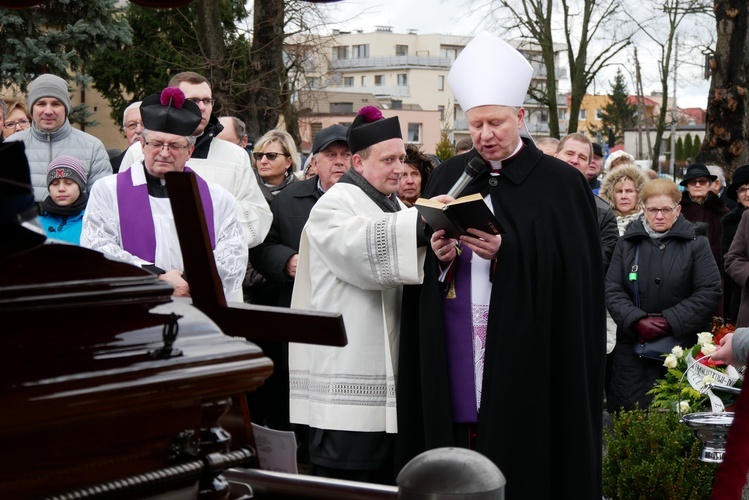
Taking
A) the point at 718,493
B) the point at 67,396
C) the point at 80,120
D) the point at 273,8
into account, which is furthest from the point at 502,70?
the point at 80,120

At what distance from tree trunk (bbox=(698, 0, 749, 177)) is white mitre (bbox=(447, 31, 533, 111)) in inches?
327

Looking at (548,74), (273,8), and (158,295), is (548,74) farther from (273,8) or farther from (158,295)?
(158,295)

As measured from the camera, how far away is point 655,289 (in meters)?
7.00

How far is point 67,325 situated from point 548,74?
3004 centimetres

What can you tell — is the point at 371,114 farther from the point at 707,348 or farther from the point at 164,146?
the point at 707,348

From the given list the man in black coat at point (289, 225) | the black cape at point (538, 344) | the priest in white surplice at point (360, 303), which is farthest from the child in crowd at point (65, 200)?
the black cape at point (538, 344)

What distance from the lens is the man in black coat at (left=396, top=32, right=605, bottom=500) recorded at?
12.7 feet

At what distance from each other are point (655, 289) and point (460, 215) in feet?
12.3

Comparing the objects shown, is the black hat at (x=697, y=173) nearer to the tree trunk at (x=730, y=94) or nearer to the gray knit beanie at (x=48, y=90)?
the tree trunk at (x=730, y=94)

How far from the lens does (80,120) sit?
1700cm

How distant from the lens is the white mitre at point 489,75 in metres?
4.22

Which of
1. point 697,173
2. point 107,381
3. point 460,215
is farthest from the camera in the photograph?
point 697,173

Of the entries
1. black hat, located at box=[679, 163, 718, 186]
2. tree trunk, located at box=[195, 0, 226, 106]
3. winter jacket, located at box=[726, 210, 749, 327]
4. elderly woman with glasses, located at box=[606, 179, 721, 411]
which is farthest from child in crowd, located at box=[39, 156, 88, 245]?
tree trunk, located at box=[195, 0, 226, 106]

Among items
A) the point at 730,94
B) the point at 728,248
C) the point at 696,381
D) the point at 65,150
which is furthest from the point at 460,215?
the point at 730,94
